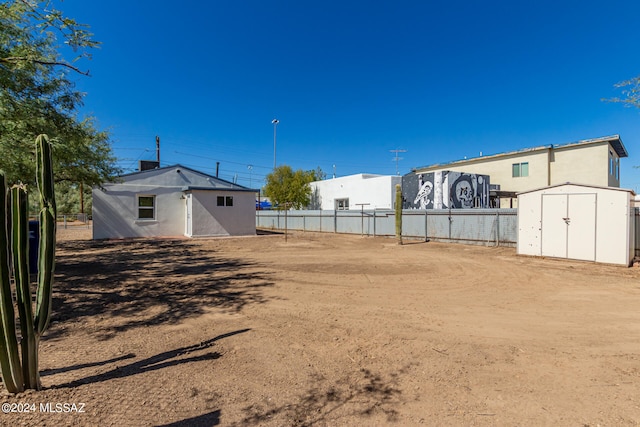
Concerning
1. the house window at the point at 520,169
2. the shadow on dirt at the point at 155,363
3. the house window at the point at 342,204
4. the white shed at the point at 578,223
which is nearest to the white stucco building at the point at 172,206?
the white shed at the point at 578,223

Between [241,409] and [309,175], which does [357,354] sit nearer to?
[241,409]

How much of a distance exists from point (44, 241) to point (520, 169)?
31903 mm

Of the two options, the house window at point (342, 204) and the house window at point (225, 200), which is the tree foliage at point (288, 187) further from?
the house window at point (225, 200)

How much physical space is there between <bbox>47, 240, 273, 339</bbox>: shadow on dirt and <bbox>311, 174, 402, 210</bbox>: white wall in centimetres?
2092

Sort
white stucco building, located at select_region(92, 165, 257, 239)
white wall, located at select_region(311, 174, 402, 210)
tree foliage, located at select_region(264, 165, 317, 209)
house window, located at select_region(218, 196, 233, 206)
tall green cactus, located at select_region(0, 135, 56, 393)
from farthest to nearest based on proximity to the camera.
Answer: tree foliage, located at select_region(264, 165, 317, 209) < white wall, located at select_region(311, 174, 402, 210) < house window, located at select_region(218, 196, 233, 206) < white stucco building, located at select_region(92, 165, 257, 239) < tall green cactus, located at select_region(0, 135, 56, 393)

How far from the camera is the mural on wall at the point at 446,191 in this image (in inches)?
949

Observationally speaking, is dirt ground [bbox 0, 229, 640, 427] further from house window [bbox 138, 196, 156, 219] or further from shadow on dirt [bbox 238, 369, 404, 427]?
house window [bbox 138, 196, 156, 219]

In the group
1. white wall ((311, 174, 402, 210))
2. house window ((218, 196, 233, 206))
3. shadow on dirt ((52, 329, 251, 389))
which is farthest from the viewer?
white wall ((311, 174, 402, 210))

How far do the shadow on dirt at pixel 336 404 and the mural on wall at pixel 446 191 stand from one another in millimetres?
22676

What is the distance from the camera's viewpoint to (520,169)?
28.0 metres

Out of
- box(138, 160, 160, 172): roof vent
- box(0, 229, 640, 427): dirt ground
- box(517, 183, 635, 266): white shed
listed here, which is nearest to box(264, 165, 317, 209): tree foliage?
box(138, 160, 160, 172): roof vent

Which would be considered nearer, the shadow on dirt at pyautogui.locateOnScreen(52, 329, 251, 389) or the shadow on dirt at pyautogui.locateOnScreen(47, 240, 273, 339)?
the shadow on dirt at pyautogui.locateOnScreen(52, 329, 251, 389)

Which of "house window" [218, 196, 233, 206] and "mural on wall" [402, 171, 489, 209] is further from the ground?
"mural on wall" [402, 171, 489, 209]

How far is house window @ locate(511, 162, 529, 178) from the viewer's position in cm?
2759
